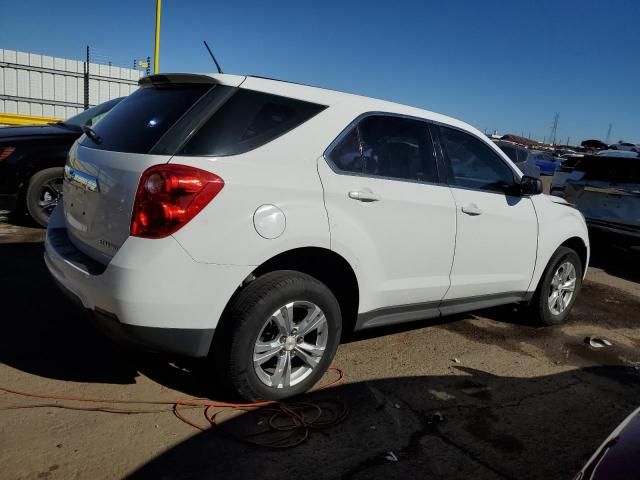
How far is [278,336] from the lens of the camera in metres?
3.04

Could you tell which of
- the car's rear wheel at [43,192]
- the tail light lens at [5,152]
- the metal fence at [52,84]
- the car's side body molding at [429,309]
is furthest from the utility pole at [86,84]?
the car's side body molding at [429,309]

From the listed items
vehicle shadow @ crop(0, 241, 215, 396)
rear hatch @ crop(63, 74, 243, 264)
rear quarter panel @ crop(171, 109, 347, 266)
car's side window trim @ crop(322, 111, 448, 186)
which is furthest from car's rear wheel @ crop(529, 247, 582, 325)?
rear hatch @ crop(63, 74, 243, 264)

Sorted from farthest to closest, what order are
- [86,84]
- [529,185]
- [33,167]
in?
[86,84] → [33,167] → [529,185]

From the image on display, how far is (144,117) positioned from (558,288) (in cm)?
385

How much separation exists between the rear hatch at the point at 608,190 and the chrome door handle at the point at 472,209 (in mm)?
4561

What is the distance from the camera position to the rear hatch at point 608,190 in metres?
7.42

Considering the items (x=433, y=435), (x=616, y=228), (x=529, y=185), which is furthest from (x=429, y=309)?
(x=616, y=228)

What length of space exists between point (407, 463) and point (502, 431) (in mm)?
712

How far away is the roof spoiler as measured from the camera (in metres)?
3.01

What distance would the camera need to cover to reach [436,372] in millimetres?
3807

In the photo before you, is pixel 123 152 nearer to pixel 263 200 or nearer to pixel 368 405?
pixel 263 200

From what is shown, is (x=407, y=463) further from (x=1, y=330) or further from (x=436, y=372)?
(x=1, y=330)

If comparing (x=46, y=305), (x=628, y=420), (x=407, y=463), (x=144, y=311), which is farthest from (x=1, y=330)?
(x=628, y=420)

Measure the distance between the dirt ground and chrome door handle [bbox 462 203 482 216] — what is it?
3.58 ft
